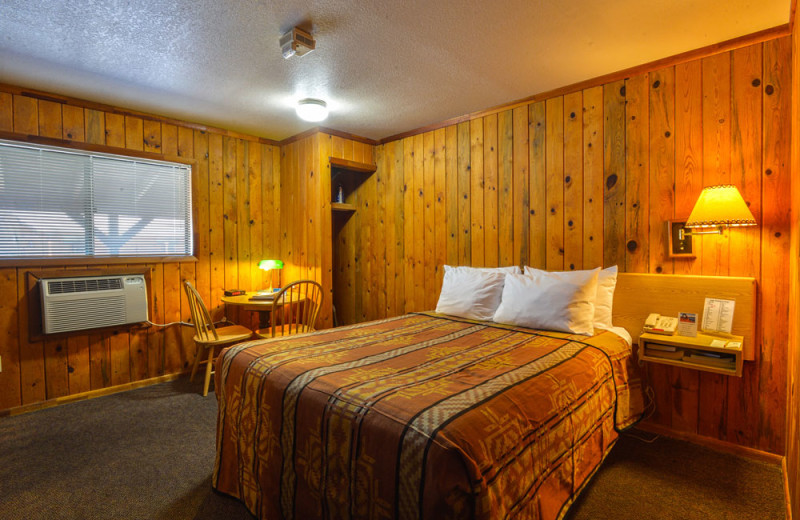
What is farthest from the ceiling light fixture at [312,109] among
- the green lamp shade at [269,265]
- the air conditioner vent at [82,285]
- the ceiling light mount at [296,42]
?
the air conditioner vent at [82,285]

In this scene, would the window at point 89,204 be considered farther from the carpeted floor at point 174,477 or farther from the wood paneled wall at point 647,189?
the wood paneled wall at point 647,189

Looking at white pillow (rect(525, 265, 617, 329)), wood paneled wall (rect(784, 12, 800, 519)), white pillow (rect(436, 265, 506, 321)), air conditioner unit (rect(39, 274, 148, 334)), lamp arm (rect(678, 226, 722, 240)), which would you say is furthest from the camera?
air conditioner unit (rect(39, 274, 148, 334))

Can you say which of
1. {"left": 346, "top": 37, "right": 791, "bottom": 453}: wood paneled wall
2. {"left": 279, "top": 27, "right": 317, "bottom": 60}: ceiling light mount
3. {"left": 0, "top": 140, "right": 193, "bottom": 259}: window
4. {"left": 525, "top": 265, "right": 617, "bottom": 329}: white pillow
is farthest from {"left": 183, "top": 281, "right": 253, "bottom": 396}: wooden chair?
{"left": 525, "top": 265, "right": 617, "bottom": 329}: white pillow

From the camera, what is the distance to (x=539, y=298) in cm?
228

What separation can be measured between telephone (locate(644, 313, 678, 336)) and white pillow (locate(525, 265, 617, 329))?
0.67 feet

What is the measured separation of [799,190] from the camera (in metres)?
1.39

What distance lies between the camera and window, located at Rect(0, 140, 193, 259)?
8.79ft

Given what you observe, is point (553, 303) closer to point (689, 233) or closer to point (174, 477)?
point (689, 233)

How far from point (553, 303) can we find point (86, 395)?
343 cm

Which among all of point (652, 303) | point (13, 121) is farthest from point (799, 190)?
point (13, 121)

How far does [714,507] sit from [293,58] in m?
3.06

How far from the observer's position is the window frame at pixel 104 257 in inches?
105

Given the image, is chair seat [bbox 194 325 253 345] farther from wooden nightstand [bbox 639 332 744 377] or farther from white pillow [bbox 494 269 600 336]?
wooden nightstand [bbox 639 332 744 377]

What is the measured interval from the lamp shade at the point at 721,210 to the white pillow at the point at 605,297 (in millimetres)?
533
